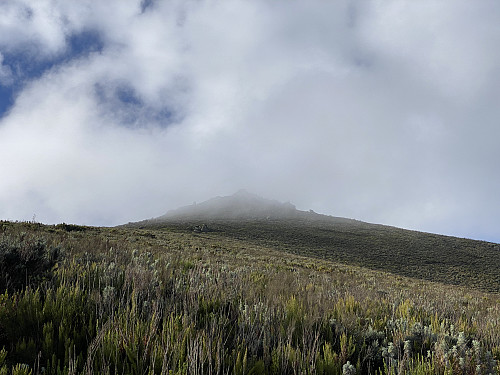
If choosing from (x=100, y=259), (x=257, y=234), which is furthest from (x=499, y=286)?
(x=100, y=259)

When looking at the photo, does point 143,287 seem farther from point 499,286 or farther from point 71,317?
point 499,286

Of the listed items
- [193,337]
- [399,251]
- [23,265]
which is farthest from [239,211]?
[193,337]

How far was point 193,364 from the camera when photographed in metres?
1.76

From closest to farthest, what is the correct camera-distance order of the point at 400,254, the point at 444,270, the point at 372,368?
the point at 372,368 < the point at 444,270 < the point at 400,254

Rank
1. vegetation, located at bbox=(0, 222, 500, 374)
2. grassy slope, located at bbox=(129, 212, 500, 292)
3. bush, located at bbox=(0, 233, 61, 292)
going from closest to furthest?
vegetation, located at bbox=(0, 222, 500, 374) → bush, located at bbox=(0, 233, 61, 292) → grassy slope, located at bbox=(129, 212, 500, 292)

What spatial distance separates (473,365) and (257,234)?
180 feet

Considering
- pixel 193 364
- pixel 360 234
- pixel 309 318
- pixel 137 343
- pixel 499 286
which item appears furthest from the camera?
pixel 360 234

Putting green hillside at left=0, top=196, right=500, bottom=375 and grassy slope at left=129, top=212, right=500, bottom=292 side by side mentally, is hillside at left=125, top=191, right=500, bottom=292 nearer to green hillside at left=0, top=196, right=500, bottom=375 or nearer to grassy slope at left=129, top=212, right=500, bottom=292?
grassy slope at left=129, top=212, right=500, bottom=292

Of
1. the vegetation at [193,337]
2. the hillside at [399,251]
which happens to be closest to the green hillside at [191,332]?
the vegetation at [193,337]

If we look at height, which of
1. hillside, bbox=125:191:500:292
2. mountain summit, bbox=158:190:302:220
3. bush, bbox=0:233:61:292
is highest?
mountain summit, bbox=158:190:302:220

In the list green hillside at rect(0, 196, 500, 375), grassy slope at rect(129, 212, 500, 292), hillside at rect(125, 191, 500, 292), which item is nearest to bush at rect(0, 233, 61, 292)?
green hillside at rect(0, 196, 500, 375)

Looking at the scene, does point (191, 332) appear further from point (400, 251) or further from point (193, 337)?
point (400, 251)

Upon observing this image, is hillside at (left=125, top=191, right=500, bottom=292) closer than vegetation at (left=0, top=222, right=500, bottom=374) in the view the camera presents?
No

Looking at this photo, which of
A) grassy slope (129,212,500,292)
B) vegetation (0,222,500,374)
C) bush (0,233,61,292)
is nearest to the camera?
vegetation (0,222,500,374)
